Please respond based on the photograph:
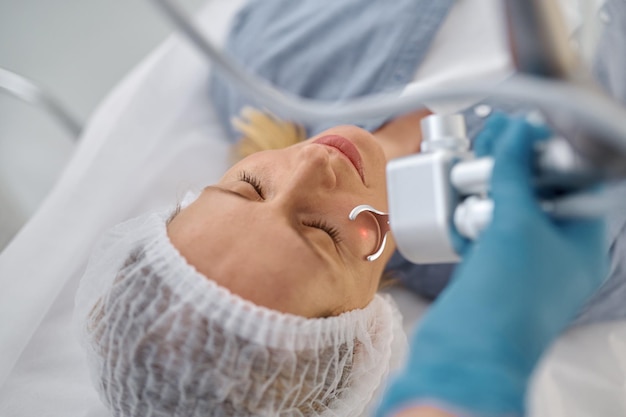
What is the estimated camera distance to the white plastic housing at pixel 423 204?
53cm

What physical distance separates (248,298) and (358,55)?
2.19ft

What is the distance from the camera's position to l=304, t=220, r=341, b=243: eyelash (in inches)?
32.3

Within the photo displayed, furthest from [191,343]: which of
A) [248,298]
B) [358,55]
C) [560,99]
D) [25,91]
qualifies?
[25,91]

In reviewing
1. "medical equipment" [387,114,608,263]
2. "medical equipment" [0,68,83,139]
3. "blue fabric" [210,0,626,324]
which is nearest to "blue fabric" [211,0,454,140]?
"blue fabric" [210,0,626,324]

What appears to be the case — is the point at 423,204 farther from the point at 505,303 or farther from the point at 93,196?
the point at 93,196

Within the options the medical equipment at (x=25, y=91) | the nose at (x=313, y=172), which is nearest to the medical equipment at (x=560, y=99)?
the nose at (x=313, y=172)

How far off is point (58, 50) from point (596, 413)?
1505 mm

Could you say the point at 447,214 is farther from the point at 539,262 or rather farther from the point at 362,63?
the point at 362,63

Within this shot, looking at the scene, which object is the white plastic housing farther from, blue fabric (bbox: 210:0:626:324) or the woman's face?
blue fabric (bbox: 210:0:626:324)

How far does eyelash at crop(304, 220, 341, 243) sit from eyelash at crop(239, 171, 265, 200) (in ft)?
0.29

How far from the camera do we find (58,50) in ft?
5.10

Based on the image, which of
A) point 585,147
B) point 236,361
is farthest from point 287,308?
point 585,147

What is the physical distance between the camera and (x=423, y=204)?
0.54 m

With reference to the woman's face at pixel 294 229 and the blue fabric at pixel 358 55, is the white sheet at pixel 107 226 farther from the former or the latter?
the woman's face at pixel 294 229
